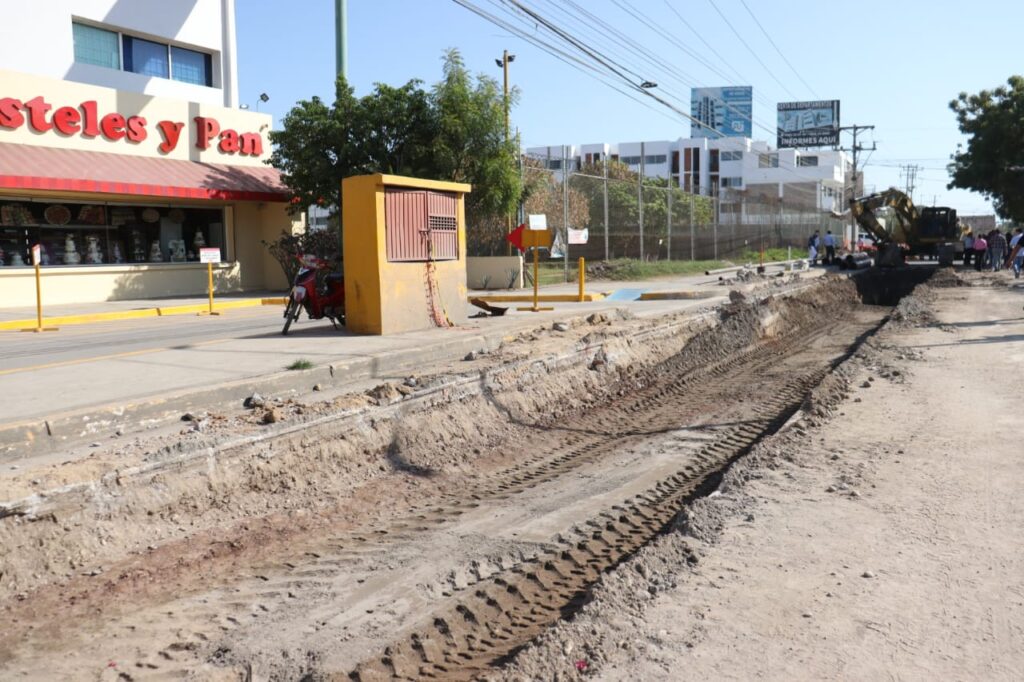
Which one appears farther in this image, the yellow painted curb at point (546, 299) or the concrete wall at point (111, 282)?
the yellow painted curb at point (546, 299)

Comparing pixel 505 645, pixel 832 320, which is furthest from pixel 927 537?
pixel 832 320

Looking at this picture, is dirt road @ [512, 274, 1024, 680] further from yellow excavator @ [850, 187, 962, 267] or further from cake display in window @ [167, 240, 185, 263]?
yellow excavator @ [850, 187, 962, 267]

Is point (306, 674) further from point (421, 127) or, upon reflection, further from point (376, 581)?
point (421, 127)

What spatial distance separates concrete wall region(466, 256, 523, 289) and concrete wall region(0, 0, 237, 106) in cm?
955

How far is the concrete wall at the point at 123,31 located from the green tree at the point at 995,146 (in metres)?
Answer: 34.4

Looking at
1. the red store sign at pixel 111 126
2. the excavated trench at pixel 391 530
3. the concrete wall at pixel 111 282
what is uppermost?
the red store sign at pixel 111 126

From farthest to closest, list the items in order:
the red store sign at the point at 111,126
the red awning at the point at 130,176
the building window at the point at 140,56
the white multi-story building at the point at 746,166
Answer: the white multi-story building at the point at 746,166, the building window at the point at 140,56, the red store sign at the point at 111,126, the red awning at the point at 130,176

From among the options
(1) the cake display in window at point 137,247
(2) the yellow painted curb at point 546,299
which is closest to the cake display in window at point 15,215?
(1) the cake display in window at point 137,247

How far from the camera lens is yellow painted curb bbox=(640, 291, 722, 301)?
76.1 feet

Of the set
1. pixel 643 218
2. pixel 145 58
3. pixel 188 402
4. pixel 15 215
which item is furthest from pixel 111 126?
pixel 643 218

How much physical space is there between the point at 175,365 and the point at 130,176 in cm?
1343

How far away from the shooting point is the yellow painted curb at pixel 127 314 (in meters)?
16.2

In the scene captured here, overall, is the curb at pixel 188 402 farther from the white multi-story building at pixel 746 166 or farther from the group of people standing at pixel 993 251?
the white multi-story building at pixel 746 166

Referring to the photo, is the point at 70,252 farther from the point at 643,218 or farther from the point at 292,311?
the point at 643,218
